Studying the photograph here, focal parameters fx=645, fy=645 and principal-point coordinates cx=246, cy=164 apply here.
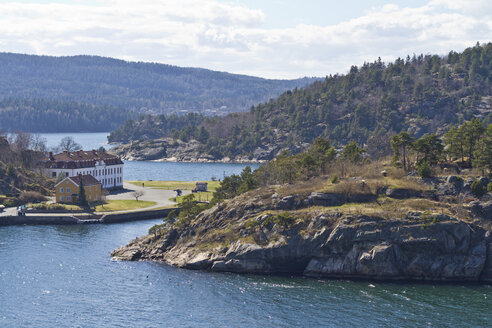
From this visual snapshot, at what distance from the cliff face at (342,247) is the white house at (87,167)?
68880mm

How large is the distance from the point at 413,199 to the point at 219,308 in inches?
1304

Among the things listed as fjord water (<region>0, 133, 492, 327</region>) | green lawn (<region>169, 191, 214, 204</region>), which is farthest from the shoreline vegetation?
green lawn (<region>169, 191, 214, 204</region>)

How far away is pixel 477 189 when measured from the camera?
291ft

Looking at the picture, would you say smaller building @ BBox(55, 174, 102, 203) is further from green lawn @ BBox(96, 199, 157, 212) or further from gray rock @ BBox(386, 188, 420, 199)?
gray rock @ BBox(386, 188, 420, 199)

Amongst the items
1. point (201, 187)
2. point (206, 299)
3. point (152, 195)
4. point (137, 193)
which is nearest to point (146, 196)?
point (152, 195)

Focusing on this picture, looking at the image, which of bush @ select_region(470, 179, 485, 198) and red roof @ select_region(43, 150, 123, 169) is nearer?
bush @ select_region(470, 179, 485, 198)

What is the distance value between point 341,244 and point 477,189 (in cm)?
2190

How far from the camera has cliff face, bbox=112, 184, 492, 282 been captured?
8025 centimetres

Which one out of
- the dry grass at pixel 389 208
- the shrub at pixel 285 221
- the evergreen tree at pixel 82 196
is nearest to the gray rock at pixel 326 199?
the dry grass at pixel 389 208

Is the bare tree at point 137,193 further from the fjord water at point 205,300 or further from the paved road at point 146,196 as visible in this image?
the fjord water at point 205,300

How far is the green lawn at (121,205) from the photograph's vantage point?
128500mm

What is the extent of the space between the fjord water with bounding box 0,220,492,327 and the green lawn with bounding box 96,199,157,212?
37664mm

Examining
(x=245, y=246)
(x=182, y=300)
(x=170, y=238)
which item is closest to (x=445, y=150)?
(x=245, y=246)

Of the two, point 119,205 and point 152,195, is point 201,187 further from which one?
point 119,205
